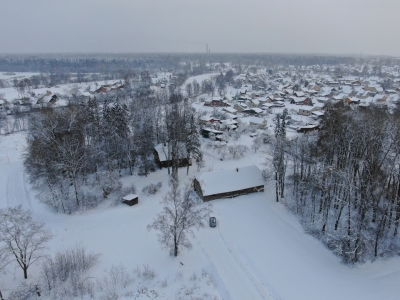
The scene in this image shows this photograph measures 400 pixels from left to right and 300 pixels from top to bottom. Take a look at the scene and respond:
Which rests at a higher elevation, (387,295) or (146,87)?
(146,87)

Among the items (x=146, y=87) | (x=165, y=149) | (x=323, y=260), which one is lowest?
(x=323, y=260)

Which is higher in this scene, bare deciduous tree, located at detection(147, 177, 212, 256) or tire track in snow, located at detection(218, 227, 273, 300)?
bare deciduous tree, located at detection(147, 177, 212, 256)

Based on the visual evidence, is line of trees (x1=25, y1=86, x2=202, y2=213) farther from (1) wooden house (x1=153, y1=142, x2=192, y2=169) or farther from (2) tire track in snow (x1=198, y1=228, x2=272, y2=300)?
(2) tire track in snow (x1=198, y1=228, x2=272, y2=300)

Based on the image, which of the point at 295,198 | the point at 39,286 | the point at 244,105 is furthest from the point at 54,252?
the point at 244,105

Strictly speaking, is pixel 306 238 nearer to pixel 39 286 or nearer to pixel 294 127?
pixel 39 286

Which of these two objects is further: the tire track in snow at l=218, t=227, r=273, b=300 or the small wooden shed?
the small wooden shed

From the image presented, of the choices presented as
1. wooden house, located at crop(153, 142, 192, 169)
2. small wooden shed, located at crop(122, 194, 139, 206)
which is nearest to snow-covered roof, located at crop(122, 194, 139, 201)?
small wooden shed, located at crop(122, 194, 139, 206)

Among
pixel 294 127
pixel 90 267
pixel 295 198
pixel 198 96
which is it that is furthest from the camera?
pixel 198 96
